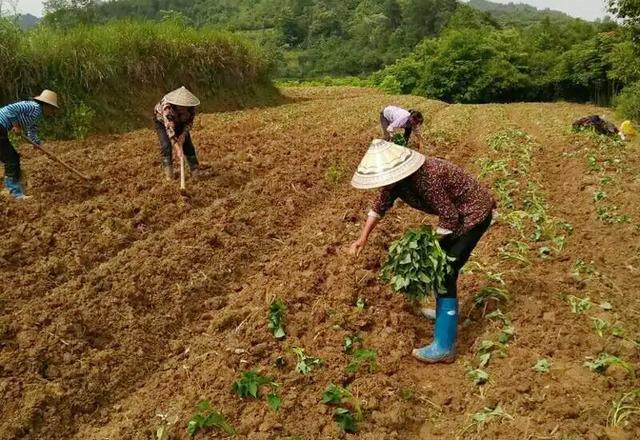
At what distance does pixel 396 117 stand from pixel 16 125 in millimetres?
5072

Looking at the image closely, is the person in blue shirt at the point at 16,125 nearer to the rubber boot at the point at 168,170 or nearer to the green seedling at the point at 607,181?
the rubber boot at the point at 168,170

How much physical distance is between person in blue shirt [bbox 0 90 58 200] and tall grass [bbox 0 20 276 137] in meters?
4.23

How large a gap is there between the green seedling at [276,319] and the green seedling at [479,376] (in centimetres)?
143

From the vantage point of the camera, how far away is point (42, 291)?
5.02 meters

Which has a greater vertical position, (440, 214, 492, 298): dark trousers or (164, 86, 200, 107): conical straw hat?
(164, 86, 200, 107): conical straw hat

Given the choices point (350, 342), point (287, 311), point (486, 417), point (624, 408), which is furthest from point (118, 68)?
point (624, 408)

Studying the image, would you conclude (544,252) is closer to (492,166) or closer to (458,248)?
(458,248)

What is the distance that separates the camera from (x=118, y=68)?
13.9m

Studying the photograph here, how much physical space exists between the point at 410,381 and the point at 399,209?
11.6ft

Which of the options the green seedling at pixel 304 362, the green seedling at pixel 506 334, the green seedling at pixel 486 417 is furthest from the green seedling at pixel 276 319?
the green seedling at pixel 506 334

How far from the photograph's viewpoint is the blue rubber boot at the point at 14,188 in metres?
7.01

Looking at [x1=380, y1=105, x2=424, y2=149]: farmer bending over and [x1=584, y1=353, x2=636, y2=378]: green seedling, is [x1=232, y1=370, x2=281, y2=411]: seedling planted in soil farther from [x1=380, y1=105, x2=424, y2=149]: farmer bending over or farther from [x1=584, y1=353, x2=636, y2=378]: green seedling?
[x1=380, y1=105, x2=424, y2=149]: farmer bending over

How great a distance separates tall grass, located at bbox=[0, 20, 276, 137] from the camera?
37.8 ft

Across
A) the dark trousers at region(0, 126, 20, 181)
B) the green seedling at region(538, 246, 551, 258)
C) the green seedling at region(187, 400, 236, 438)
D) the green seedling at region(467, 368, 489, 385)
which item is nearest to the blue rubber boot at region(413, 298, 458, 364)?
the green seedling at region(467, 368, 489, 385)
